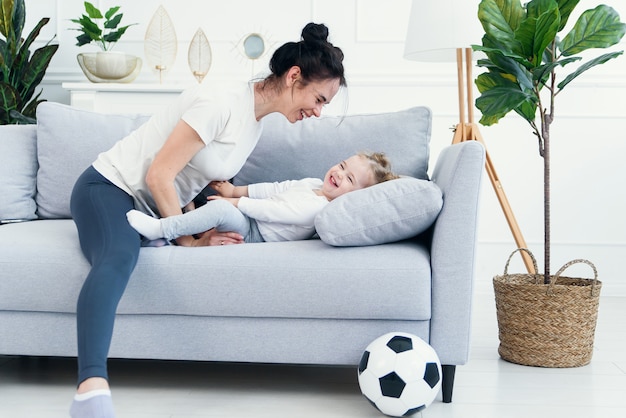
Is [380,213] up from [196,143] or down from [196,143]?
down

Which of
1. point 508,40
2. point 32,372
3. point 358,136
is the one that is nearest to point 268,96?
point 358,136

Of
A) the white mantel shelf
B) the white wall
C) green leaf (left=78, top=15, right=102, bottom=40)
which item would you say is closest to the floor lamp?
the white wall

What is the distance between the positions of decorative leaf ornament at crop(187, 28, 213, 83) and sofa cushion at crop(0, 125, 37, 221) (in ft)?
4.26

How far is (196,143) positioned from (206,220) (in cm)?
23

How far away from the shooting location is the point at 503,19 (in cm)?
240

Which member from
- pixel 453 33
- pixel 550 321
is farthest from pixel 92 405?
pixel 453 33

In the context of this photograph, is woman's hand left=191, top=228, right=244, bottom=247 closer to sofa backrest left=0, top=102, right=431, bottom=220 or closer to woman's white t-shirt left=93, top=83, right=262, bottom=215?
woman's white t-shirt left=93, top=83, right=262, bottom=215

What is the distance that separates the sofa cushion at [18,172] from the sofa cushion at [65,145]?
4cm

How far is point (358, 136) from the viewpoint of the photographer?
2.53m

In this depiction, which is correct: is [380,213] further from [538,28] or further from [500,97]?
[538,28]

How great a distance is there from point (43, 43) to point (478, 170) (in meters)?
3.05

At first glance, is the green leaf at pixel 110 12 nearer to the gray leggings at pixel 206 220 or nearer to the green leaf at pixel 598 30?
the gray leggings at pixel 206 220

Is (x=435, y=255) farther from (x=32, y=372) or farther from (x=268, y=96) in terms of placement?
(x=32, y=372)

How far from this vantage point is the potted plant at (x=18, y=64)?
370 cm
